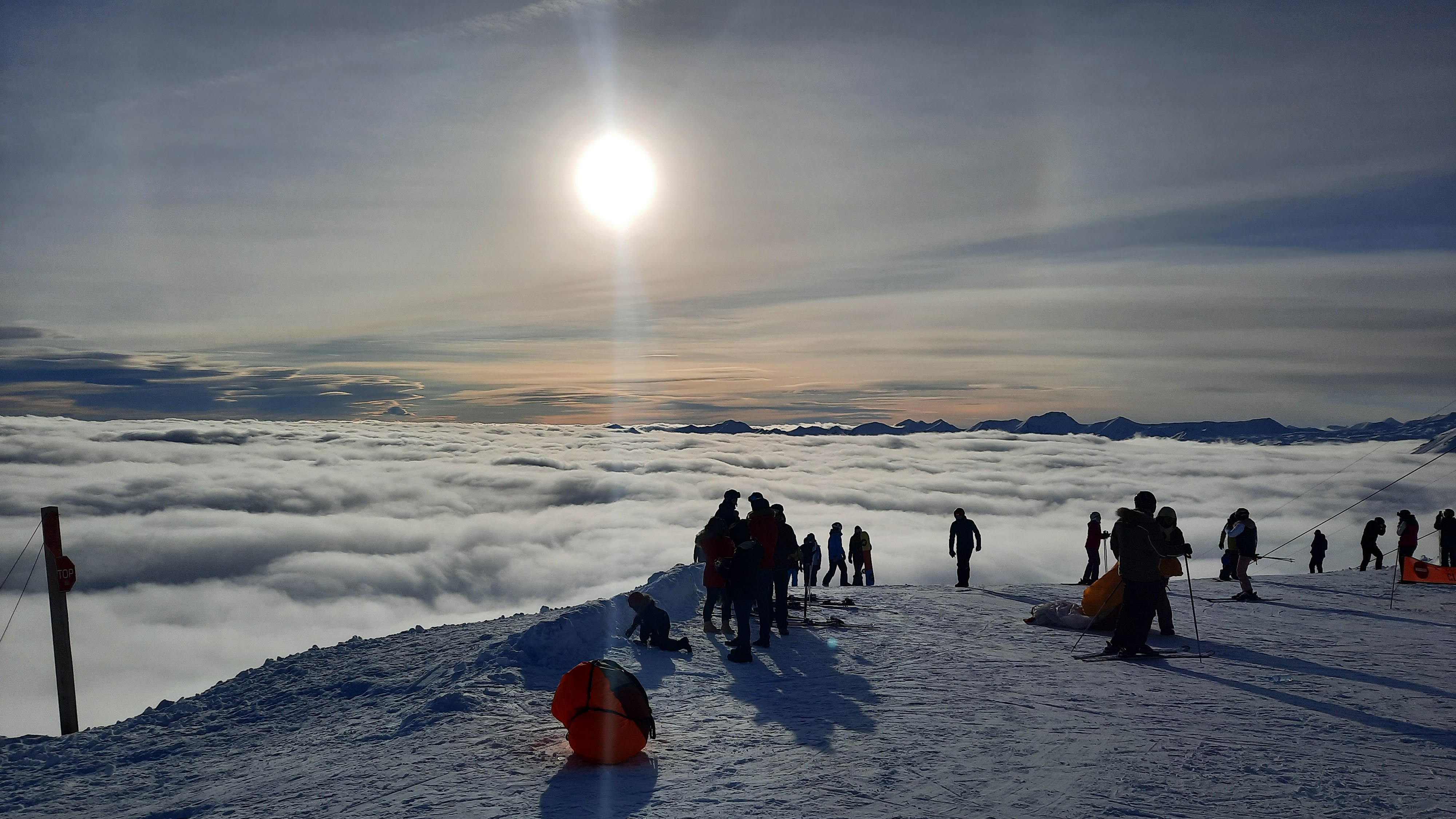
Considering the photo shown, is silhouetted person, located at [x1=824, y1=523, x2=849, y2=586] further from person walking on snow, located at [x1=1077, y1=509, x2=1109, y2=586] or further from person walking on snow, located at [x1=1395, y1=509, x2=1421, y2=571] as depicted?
person walking on snow, located at [x1=1395, y1=509, x2=1421, y2=571]

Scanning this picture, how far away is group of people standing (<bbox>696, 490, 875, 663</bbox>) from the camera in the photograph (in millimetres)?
9664

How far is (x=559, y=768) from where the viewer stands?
19.8 ft

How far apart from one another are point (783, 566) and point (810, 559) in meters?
4.76

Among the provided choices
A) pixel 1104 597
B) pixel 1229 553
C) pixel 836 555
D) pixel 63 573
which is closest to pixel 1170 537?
pixel 1104 597

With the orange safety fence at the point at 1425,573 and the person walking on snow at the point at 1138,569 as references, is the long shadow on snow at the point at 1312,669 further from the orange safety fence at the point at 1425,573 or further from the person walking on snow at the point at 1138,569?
the orange safety fence at the point at 1425,573

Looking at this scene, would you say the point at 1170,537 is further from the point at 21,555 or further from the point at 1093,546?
the point at 21,555

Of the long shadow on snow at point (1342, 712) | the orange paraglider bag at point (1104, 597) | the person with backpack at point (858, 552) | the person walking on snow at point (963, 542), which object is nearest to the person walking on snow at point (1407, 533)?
the person walking on snow at point (963, 542)

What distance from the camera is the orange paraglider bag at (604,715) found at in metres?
6.02

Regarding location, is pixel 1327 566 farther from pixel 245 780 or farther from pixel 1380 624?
pixel 245 780

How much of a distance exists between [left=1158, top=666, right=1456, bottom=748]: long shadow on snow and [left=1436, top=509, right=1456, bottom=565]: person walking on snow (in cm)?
1646

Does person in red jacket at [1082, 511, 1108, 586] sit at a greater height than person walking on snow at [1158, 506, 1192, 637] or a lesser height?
lesser

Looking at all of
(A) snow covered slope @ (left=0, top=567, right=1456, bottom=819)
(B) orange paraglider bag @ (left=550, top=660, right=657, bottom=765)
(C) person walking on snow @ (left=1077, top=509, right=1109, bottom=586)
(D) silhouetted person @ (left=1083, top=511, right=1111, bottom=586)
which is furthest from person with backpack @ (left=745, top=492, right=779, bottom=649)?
(D) silhouetted person @ (left=1083, top=511, right=1111, bottom=586)

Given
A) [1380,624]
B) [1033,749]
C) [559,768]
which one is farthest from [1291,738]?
[1380,624]

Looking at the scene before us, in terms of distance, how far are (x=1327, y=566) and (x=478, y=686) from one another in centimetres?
22174
